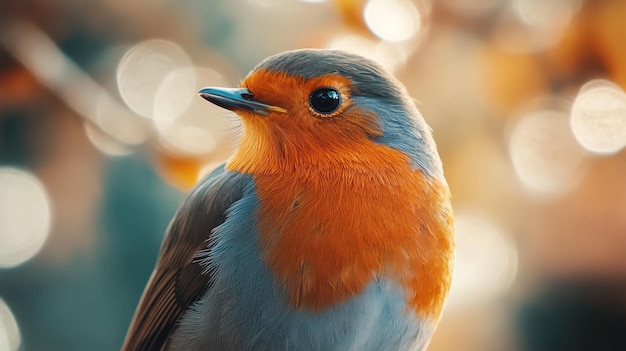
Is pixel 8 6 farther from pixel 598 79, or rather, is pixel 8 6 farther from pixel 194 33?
pixel 598 79

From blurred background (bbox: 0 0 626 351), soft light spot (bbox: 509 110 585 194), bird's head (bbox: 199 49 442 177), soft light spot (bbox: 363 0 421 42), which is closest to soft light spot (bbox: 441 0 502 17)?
blurred background (bbox: 0 0 626 351)

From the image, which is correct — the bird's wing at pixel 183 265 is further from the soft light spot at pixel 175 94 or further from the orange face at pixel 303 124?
the soft light spot at pixel 175 94

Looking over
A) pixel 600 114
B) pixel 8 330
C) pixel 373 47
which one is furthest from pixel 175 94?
pixel 600 114

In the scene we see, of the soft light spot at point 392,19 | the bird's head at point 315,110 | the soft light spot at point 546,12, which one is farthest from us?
the soft light spot at point 546,12

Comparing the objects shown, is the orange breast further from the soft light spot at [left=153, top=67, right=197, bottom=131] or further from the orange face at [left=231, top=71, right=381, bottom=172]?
the soft light spot at [left=153, top=67, right=197, bottom=131]

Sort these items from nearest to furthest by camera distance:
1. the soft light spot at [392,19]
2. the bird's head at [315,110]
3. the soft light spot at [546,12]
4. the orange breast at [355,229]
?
the orange breast at [355,229] < the bird's head at [315,110] < the soft light spot at [392,19] < the soft light spot at [546,12]

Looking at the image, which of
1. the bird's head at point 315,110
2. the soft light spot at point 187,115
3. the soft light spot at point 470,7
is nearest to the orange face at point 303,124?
the bird's head at point 315,110

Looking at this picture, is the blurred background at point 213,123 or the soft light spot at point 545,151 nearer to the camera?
the blurred background at point 213,123
